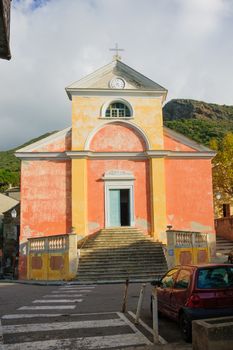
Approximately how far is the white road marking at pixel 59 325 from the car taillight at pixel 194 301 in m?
2.08

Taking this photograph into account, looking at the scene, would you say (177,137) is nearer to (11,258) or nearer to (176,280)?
(11,258)

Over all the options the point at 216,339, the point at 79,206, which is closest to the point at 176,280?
the point at 216,339

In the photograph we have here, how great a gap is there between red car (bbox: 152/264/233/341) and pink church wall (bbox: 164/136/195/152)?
732 inches

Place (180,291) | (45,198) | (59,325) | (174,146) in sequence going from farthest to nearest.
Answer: (174,146) → (45,198) → (59,325) → (180,291)

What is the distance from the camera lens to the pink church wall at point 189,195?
2595cm

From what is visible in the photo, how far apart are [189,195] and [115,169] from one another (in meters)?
5.01

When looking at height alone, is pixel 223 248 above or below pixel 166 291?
above

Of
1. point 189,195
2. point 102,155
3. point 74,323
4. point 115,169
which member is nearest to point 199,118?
point 189,195

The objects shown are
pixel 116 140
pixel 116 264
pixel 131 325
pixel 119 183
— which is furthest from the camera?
pixel 116 140

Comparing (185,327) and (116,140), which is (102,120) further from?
(185,327)

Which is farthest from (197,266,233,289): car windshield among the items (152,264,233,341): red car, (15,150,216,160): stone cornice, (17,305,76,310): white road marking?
(15,150,216,160): stone cornice

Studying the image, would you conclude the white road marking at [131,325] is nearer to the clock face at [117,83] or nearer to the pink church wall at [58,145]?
the pink church wall at [58,145]

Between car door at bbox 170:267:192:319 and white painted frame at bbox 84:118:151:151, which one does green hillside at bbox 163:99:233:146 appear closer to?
white painted frame at bbox 84:118:151:151

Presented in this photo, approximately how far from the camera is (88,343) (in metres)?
7.55
